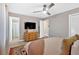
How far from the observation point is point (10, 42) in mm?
1654

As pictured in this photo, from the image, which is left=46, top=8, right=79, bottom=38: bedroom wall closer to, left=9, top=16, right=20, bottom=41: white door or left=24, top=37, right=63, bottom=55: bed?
left=24, top=37, right=63, bottom=55: bed

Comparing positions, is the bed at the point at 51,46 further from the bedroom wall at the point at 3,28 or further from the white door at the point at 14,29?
the bedroom wall at the point at 3,28

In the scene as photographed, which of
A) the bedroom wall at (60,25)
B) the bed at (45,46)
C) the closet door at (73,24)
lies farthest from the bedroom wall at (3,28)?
the closet door at (73,24)

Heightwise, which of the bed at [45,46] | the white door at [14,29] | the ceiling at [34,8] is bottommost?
the bed at [45,46]

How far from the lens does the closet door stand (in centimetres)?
166

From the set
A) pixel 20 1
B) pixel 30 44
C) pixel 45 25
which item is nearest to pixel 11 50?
pixel 30 44

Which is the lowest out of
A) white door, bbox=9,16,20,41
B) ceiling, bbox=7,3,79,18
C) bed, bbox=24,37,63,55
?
bed, bbox=24,37,63,55

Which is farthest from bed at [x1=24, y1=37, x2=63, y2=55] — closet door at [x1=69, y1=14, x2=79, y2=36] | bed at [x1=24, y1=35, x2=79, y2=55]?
closet door at [x1=69, y1=14, x2=79, y2=36]

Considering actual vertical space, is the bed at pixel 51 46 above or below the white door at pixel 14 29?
below

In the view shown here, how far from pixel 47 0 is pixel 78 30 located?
1.92ft

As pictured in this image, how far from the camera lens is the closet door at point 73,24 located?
166 cm

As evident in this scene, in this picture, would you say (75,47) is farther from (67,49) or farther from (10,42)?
(10,42)

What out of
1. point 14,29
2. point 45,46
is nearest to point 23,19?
point 14,29

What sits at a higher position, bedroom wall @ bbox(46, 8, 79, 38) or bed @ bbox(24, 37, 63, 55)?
bedroom wall @ bbox(46, 8, 79, 38)
